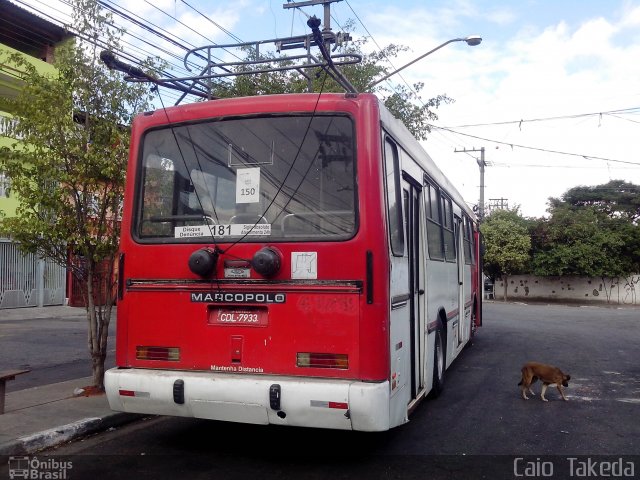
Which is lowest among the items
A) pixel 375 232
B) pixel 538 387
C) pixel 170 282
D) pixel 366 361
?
pixel 538 387

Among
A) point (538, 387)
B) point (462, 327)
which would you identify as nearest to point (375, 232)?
point (538, 387)

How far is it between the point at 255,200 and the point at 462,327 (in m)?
7.08

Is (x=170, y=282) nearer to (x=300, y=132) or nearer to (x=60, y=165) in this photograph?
(x=300, y=132)

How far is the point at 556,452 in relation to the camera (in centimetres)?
598

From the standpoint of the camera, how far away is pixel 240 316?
17.6 feet

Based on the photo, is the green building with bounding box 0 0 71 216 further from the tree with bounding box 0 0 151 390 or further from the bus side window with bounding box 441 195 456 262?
the bus side window with bounding box 441 195 456 262

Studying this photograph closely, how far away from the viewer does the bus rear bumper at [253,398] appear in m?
4.79

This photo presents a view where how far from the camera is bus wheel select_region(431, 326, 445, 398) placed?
26.4 feet

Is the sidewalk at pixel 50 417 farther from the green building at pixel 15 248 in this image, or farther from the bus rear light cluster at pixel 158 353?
the green building at pixel 15 248

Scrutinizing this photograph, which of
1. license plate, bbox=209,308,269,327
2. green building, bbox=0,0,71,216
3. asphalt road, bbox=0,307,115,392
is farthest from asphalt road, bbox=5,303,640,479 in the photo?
green building, bbox=0,0,71,216

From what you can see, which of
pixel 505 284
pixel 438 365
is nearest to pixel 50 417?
pixel 438 365

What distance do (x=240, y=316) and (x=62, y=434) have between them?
2.42 metres

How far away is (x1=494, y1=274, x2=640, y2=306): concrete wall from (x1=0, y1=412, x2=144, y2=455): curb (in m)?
37.5

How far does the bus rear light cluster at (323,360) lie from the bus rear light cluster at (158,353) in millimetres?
1165
